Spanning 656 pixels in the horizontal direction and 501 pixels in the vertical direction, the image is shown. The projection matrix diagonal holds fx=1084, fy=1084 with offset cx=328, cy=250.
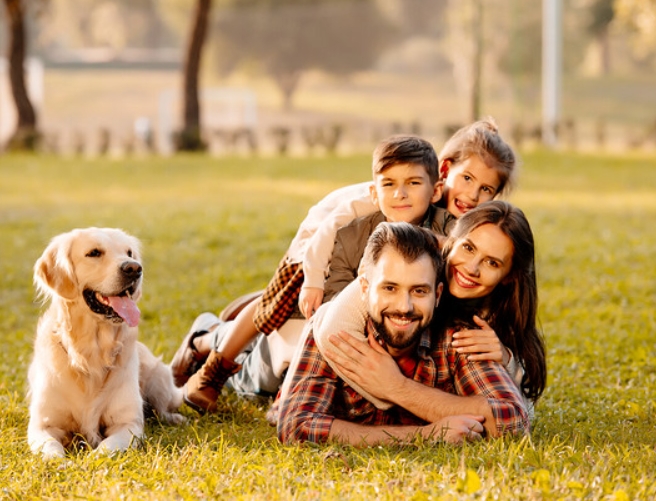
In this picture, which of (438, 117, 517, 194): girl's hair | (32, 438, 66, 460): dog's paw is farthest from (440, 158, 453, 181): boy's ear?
(32, 438, 66, 460): dog's paw

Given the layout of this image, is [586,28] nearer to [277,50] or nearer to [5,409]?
[277,50]

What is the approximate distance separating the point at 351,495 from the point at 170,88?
4910 centimetres

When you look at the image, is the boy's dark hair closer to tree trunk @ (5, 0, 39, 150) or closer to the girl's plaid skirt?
the girl's plaid skirt

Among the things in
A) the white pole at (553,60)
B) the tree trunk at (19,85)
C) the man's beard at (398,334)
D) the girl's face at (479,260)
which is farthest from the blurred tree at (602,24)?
the man's beard at (398,334)

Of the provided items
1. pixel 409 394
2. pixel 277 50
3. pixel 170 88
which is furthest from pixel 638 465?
pixel 170 88

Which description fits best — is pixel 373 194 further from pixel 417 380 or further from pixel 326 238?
pixel 417 380

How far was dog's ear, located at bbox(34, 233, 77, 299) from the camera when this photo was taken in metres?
5.08

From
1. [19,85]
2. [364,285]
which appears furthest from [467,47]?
[364,285]

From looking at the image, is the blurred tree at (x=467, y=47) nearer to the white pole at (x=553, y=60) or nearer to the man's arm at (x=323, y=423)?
the white pole at (x=553, y=60)

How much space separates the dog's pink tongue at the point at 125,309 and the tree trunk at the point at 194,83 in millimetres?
21416

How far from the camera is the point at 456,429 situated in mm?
4621

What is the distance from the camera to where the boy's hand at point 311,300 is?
17.4ft

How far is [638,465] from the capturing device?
14.1ft

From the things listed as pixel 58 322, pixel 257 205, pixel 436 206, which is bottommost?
pixel 257 205
